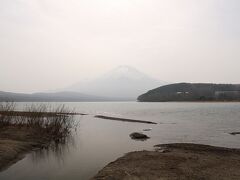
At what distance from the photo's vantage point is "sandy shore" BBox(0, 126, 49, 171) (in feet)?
54.0

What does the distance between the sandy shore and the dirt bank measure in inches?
247

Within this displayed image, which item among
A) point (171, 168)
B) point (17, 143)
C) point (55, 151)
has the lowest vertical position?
point (55, 151)

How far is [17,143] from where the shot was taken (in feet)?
66.5

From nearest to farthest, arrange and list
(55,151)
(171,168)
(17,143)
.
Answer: (171,168) < (17,143) < (55,151)

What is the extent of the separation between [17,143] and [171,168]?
12.0 meters

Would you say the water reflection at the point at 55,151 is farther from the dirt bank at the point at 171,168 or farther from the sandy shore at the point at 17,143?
the dirt bank at the point at 171,168

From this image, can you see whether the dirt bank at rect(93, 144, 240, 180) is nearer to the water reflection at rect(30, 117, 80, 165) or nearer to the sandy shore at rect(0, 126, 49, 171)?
the water reflection at rect(30, 117, 80, 165)

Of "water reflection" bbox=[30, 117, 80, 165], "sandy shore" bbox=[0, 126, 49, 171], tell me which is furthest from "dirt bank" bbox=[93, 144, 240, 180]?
"sandy shore" bbox=[0, 126, 49, 171]

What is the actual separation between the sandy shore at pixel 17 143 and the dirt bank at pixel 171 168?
627 centimetres

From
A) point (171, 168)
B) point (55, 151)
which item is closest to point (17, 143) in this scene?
point (55, 151)

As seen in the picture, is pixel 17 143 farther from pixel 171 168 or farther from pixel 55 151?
pixel 171 168

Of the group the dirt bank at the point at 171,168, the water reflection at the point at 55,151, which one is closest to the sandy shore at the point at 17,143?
the water reflection at the point at 55,151

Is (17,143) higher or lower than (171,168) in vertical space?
higher

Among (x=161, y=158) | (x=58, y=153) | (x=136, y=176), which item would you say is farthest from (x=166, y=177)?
(x=58, y=153)
